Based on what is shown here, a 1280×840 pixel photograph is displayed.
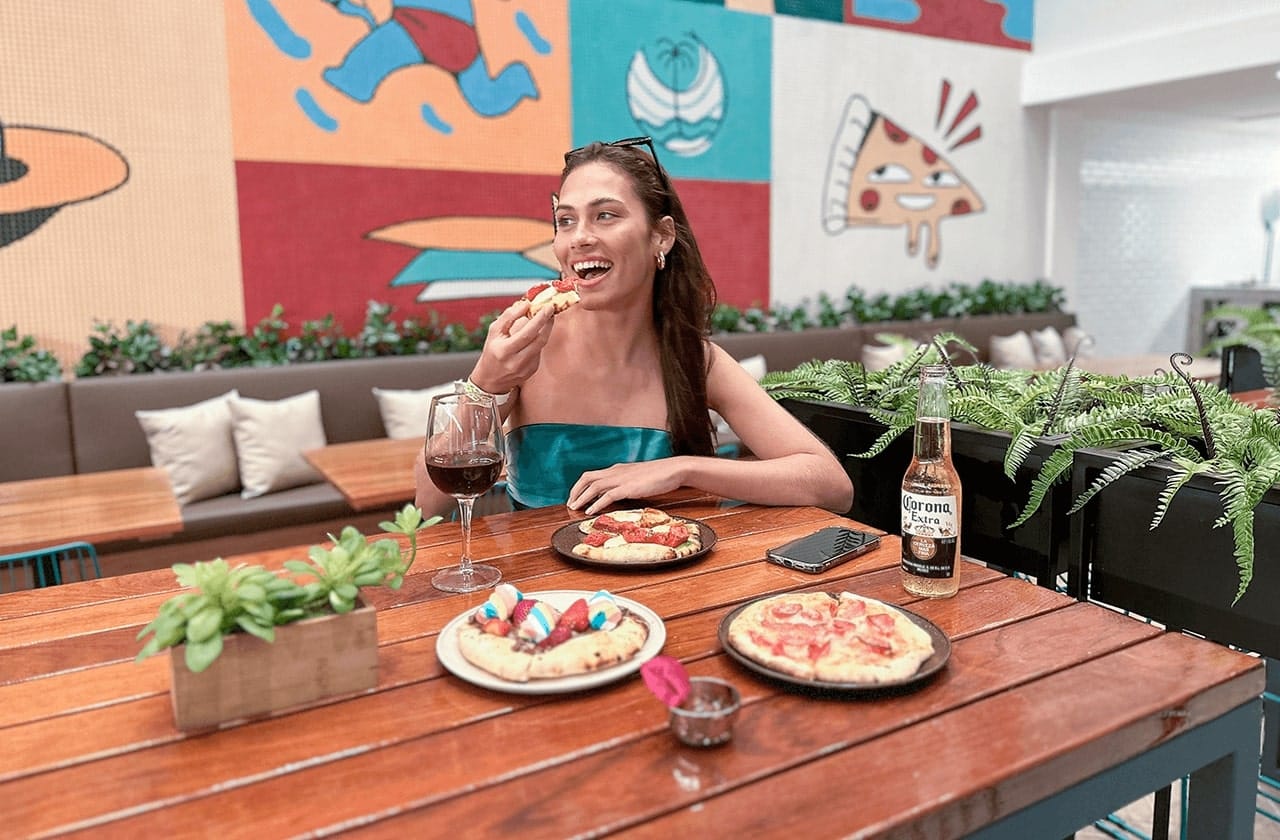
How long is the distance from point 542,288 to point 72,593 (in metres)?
0.97

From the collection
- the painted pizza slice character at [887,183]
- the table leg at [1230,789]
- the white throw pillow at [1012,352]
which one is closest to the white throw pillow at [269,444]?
the table leg at [1230,789]

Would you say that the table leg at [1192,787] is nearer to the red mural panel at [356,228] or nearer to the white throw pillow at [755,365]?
the white throw pillow at [755,365]

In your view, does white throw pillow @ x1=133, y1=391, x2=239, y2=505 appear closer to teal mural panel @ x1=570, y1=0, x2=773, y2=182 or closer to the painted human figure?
the painted human figure

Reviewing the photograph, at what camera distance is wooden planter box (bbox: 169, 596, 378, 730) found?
0.93 meters

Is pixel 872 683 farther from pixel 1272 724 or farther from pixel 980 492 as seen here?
pixel 1272 724

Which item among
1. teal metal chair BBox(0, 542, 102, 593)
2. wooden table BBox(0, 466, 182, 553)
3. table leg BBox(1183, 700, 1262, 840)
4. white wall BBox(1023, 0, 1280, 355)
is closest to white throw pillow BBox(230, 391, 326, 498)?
wooden table BBox(0, 466, 182, 553)

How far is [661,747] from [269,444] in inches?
143

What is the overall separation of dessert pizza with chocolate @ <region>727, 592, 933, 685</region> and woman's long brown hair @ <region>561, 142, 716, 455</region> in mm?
977

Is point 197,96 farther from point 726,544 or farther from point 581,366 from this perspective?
point 726,544

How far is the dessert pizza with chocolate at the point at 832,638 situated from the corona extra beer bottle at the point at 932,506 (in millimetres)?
118

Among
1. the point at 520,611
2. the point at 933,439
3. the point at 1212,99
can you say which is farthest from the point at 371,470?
the point at 1212,99

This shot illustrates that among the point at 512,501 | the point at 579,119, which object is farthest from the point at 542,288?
the point at 579,119

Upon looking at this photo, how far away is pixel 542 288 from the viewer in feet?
6.21

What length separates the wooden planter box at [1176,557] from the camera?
1.42 meters
